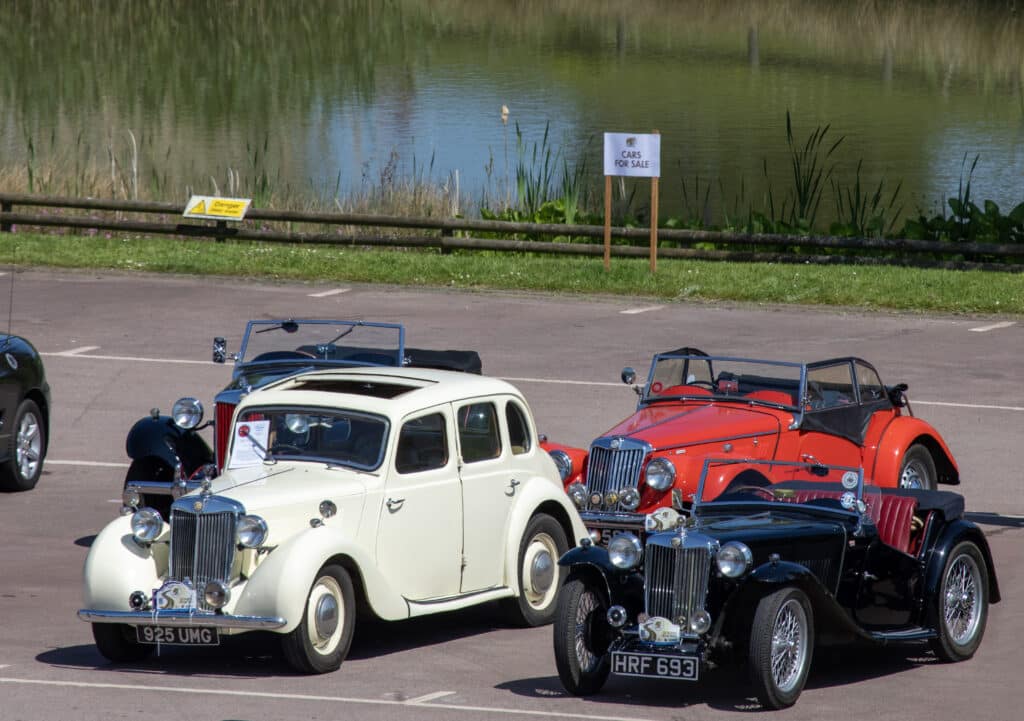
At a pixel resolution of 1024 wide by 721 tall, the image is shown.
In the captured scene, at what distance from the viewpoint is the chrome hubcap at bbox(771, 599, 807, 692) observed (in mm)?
9969

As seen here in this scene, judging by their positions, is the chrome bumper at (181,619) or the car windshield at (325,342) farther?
the car windshield at (325,342)

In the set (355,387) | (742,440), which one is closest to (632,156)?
(742,440)

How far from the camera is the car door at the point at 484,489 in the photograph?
12117 millimetres

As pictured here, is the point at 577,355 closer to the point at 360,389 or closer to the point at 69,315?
the point at 69,315

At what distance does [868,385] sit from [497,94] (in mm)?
35216

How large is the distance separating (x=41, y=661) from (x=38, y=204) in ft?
72.3

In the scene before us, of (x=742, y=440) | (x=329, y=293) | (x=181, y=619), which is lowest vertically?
(x=181, y=619)

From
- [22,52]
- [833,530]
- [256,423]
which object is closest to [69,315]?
[256,423]

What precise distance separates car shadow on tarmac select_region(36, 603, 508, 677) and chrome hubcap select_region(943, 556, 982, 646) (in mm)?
3035

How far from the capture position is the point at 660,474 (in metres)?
13.9

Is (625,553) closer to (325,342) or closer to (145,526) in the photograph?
(145,526)

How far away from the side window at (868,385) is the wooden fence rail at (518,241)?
45.7 feet

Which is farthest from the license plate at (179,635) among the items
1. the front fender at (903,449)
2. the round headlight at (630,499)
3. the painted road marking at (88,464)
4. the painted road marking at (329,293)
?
the painted road marking at (329,293)

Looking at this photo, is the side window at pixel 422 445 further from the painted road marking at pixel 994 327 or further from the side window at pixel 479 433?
the painted road marking at pixel 994 327
